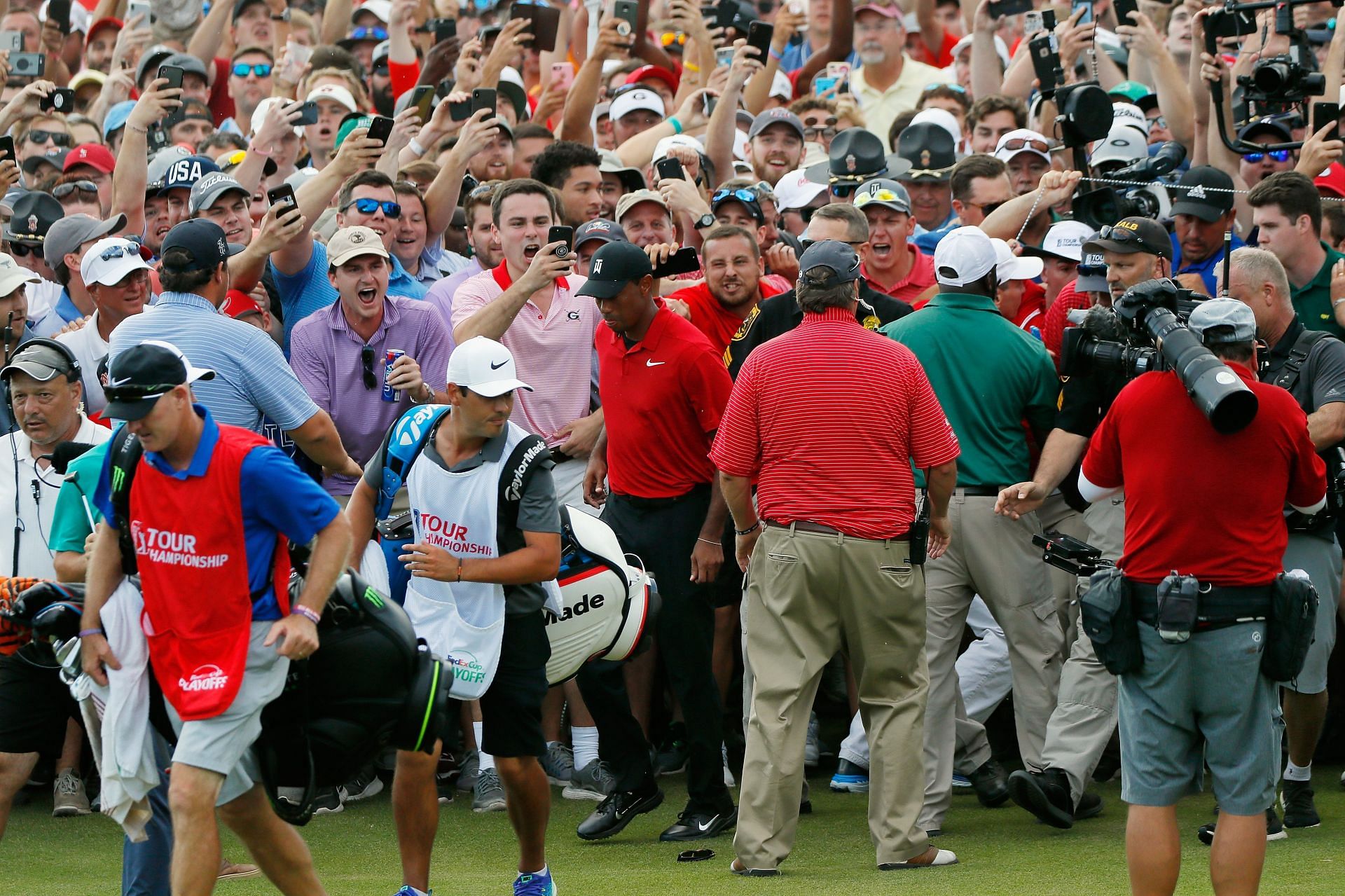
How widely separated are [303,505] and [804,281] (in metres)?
2.24

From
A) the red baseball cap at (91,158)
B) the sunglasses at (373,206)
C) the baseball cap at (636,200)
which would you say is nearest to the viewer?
the sunglasses at (373,206)

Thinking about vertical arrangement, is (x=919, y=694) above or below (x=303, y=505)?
below

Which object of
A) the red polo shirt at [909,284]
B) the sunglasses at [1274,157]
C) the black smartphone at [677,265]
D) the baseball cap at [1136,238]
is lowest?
the red polo shirt at [909,284]

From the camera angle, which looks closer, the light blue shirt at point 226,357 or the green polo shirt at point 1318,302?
the light blue shirt at point 226,357

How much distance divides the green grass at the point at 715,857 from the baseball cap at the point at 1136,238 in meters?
2.38

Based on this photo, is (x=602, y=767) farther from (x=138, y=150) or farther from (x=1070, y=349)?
(x=138, y=150)

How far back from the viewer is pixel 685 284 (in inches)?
348

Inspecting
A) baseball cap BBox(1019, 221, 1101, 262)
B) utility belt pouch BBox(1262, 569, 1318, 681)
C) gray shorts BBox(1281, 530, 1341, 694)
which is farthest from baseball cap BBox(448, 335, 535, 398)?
baseball cap BBox(1019, 221, 1101, 262)

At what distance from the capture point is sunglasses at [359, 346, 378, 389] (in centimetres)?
776

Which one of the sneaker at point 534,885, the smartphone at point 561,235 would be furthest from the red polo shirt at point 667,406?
the sneaker at point 534,885

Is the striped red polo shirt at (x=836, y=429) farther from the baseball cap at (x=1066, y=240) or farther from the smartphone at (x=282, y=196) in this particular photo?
the smartphone at (x=282, y=196)

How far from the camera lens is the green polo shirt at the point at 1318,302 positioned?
7621 mm

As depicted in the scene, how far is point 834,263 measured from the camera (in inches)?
257

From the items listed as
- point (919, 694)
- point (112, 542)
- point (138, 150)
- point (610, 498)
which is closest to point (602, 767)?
point (610, 498)
